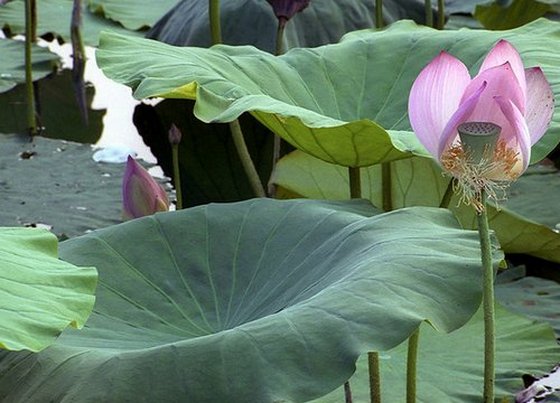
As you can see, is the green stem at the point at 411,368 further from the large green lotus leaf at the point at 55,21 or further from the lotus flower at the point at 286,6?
the large green lotus leaf at the point at 55,21

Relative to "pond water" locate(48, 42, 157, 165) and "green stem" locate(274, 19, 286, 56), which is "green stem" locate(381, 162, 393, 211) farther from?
"pond water" locate(48, 42, 157, 165)

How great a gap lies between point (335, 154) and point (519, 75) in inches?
18.8

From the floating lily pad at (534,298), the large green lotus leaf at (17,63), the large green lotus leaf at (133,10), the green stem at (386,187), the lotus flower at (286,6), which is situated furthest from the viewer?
the large green lotus leaf at (133,10)

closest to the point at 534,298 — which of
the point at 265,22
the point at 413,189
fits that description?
the point at 413,189

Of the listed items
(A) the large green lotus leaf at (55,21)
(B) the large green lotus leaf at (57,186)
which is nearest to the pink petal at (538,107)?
(B) the large green lotus leaf at (57,186)

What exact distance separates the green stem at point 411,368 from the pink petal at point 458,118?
299 mm

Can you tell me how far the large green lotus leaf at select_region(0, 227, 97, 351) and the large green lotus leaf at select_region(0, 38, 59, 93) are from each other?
71.4 inches

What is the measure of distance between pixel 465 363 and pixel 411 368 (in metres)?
0.24

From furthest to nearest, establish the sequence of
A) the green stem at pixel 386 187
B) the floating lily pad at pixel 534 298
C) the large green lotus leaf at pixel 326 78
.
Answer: the green stem at pixel 386 187 → the floating lily pad at pixel 534 298 → the large green lotus leaf at pixel 326 78

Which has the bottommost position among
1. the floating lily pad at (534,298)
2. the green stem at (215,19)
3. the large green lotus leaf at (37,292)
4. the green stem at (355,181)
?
the floating lily pad at (534,298)

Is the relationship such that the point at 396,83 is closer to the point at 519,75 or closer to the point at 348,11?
the point at 519,75

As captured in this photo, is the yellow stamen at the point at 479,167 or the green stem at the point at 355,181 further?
the green stem at the point at 355,181

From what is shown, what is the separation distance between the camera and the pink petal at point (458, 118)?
1146 mm

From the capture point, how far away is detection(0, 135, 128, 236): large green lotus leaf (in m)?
2.23
